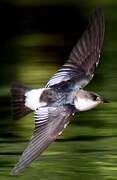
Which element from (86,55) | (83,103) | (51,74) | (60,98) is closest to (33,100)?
(60,98)

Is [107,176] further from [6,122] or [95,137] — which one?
[6,122]

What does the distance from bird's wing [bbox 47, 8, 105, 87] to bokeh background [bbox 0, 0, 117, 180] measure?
444 millimetres

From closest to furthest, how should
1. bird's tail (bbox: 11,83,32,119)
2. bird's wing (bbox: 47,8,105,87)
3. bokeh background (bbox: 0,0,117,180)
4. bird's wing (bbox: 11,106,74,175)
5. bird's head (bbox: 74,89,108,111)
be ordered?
bird's wing (bbox: 11,106,74,175), bird's head (bbox: 74,89,108,111), bird's tail (bbox: 11,83,32,119), bird's wing (bbox: 47,8,105,87), bokeh background (bbox: 0,0,117,180)

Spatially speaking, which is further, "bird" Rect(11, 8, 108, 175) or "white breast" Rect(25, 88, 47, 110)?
"white breast" Rect(25, 88, 47, 110)

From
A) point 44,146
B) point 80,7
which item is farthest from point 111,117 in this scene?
point 80,7

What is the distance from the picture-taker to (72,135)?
16.0 feet

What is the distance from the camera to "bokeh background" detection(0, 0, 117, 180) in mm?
4391

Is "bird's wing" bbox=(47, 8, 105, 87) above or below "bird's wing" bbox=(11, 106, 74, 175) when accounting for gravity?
above

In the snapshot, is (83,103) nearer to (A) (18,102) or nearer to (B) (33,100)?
(B) (33,100)

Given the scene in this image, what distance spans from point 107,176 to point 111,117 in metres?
0.80

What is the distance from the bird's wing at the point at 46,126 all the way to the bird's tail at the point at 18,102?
0.17 metres

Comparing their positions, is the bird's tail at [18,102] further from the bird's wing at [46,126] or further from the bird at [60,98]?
the bird's wing at [46,126]

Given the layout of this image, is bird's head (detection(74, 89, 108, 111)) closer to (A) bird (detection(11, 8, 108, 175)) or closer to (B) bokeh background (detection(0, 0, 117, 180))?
(A) bird (detection(11, 8, 108, 175))

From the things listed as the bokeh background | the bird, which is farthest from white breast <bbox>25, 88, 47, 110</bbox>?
the bokeh background
